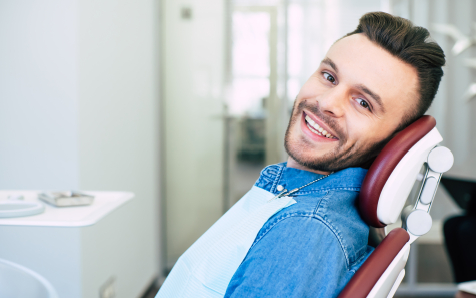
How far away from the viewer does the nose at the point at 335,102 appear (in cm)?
88

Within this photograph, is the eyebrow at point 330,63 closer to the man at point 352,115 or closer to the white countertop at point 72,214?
the man at point 352,115

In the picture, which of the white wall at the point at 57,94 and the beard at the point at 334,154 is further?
the white wall at the point at 57,94

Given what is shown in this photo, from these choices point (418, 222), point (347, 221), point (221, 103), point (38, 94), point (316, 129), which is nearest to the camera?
point (347, 221)

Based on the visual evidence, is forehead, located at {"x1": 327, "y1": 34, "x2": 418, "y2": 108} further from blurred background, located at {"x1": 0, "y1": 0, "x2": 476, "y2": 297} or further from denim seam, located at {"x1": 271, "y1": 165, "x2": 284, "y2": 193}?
blurred background, located at {"x1": 0, "y1": 0, "x2": 476, "y2": 297}

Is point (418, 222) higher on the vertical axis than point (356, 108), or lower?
lower

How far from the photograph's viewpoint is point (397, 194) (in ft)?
2.47

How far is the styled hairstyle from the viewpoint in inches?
33.9

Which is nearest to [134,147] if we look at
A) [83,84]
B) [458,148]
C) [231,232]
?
[83,84]

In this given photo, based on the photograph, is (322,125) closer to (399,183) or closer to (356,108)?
(356,108)

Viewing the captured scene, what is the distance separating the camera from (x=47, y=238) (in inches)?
59.3

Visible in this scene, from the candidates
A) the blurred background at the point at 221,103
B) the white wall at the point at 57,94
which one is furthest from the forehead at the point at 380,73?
the blurred background at the point at 221,103

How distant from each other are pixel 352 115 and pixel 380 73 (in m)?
0.11

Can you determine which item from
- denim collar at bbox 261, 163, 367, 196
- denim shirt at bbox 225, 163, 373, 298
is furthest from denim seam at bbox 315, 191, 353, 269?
denim collar at bbox 261, 163, 367, 196

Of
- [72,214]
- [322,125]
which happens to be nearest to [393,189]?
[322,125]
